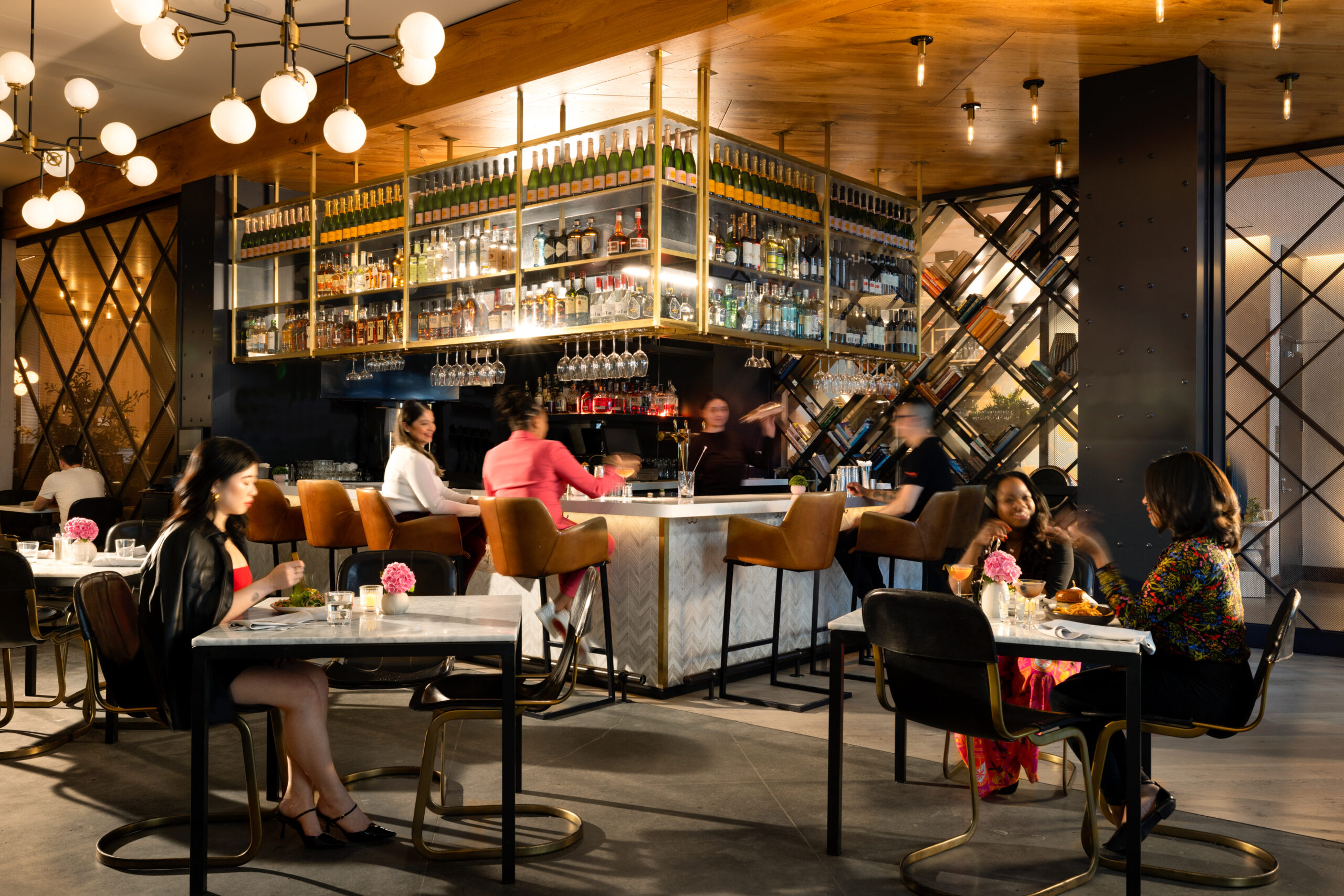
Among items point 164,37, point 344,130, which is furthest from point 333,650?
point 164,37

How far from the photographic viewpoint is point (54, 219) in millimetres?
4855

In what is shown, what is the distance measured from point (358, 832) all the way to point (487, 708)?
60 centimetres

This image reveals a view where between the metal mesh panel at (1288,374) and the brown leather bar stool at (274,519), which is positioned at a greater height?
the metal mesh panel at (1288,374)

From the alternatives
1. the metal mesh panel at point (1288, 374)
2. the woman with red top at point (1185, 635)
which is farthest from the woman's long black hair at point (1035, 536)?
the metal mesh panel at point (1288, 374)

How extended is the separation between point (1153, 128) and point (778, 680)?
3.46 meters

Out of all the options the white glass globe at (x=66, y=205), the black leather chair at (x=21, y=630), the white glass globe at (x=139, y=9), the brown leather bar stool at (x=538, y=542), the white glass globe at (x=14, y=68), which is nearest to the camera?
the white glass globe at (x=139, y=9)

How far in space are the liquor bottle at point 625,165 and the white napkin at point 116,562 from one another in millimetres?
3042

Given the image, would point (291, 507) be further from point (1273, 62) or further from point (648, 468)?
point (1273, 62)

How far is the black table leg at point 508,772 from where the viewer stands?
9.38ft

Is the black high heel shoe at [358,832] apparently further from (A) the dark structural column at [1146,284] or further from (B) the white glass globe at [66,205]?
(A) the dark structural column at [1146,284]

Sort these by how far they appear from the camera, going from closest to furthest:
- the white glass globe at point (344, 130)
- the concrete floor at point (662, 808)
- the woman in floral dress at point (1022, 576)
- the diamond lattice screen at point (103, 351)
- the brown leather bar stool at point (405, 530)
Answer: the concrete floor at point (662, 808)
the woman in floral dress at point (1022, 576)
the white glass globe at point (344, 130)
the brown leather bar stool at point (405, 530)
the diamond lattice screen at point (103, 351)

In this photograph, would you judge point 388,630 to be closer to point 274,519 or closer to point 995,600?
point 995,600

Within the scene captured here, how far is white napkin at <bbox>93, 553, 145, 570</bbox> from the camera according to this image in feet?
15.0

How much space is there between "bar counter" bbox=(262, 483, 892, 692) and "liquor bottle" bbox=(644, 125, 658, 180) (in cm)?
172
